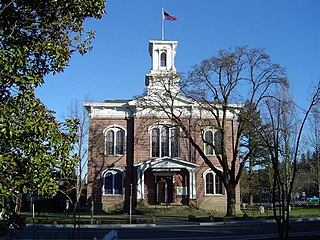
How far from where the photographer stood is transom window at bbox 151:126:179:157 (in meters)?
42.1

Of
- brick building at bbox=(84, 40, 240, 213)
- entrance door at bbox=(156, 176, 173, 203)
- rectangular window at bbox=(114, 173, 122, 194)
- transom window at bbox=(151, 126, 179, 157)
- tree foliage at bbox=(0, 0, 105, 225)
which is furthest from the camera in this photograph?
transom window at bbox=(151, 126, 179, 157)

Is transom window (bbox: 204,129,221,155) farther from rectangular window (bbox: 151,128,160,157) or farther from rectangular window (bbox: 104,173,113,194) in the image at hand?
rectangular window (bbox: 104,173,113,194)

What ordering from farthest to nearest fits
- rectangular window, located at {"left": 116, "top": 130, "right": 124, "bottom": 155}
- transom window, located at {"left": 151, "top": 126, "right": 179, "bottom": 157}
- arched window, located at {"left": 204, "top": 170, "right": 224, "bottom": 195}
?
rectangular window, located at {"left": 116, "top": 130, "right": 124, "bottom": 155}, transom window, located at {"left": 151, "top": 126, "right": 179, "bottom": 157}, arched window, located at {"left": 204, "top": 170, "right": 224, "bottom": 195}

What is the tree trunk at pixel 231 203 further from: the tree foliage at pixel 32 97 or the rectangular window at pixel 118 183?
the tree foliage at pixel 32 97

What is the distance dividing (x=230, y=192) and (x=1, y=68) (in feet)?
92.9

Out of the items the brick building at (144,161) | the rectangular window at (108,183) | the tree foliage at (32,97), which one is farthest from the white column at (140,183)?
the tree foliage at (32,97)

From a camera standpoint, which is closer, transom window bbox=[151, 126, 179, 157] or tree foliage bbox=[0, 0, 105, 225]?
tree foliage bbox=[0, 0, 105, 225]

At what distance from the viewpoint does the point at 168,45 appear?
46812 millimetres

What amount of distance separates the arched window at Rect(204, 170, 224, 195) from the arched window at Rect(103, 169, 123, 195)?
8873 mm

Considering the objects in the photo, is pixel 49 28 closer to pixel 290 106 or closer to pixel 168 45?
pixel 290 106

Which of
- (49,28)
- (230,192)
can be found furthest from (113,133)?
(49,28)

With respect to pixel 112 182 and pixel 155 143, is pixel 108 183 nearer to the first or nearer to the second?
pixel 112 182

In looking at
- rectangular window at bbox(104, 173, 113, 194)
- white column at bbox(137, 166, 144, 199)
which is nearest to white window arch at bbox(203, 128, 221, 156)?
white column at bbox(137, 166, 144, 199)

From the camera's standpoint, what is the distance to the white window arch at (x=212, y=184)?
138 ft
